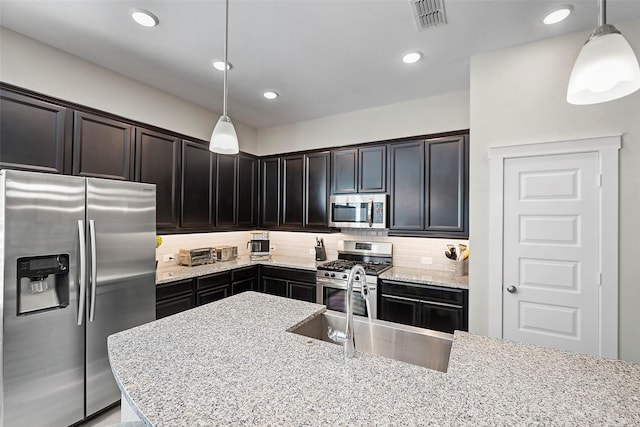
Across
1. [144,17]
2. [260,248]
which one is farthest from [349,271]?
[144,17]

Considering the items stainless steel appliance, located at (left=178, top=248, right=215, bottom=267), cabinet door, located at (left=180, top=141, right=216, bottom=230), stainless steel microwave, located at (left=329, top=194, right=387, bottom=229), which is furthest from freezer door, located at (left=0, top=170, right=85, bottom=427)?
Result: stainless steel microwave, located at (left=329, top=194, right=387, bottom=229)

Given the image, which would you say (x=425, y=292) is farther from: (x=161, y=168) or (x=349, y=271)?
(x=161, y=168)

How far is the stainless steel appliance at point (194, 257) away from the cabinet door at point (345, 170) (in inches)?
70.7

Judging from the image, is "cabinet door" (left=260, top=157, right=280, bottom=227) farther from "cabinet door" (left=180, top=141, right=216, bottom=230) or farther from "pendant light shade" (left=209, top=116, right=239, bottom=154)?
"pendant light shade" (left=209, top=116, right=239, bottom=154)

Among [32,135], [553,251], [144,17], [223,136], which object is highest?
[144,17]

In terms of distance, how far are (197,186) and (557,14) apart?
356cm

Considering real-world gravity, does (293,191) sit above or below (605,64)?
below

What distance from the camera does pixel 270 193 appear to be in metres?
4.38

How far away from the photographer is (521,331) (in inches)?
93.7

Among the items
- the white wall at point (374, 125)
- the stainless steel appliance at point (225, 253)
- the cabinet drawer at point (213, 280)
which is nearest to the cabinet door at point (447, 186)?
the white wall at point (374, 125)

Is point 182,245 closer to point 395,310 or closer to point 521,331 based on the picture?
point 395,310

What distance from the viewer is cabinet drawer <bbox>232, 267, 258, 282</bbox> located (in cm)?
365

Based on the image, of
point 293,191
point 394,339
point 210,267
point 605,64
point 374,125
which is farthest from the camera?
point 293,191

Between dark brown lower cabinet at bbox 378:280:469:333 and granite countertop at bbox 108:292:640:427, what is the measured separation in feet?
4.85
